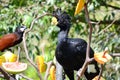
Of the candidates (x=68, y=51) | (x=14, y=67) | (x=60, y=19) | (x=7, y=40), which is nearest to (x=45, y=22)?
(x=7, y=40)

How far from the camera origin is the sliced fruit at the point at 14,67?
3.95 feet

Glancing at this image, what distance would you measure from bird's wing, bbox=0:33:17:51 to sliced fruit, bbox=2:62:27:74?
2.19 meters

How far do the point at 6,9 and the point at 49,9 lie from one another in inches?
13.4

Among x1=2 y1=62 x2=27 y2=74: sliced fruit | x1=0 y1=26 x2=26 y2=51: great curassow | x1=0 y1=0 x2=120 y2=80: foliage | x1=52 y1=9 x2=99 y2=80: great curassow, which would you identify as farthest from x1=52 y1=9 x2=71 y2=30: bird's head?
x1=0 y1=26 x2=26 y2=51: great curassow

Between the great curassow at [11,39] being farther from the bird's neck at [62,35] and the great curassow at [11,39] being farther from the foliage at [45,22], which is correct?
the bird's neck at [62,35]

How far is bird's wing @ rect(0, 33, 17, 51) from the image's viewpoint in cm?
344

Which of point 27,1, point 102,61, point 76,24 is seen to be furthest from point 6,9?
point 102,61

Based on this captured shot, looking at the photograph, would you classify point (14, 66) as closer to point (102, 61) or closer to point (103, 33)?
point (102, 61)

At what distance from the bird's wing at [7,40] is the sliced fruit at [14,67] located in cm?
219

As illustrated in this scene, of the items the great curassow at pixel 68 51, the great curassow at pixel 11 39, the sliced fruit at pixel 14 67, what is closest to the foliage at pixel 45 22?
the great curassow at pixel 11 39

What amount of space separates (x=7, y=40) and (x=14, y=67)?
2.35 meters

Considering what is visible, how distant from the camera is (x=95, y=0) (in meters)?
2.91

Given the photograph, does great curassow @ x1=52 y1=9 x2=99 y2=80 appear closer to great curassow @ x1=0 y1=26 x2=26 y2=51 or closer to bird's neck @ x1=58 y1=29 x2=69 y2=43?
bird's neck @ x1=58 y1=29 x2=69 y2=43

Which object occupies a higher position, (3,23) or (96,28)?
(3,23)
